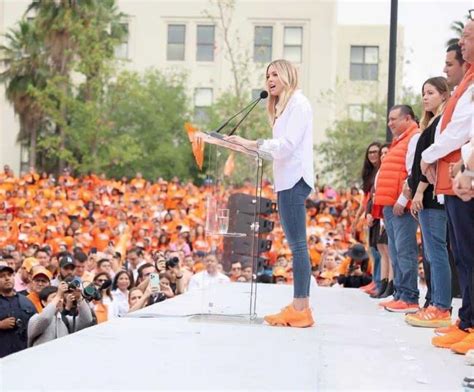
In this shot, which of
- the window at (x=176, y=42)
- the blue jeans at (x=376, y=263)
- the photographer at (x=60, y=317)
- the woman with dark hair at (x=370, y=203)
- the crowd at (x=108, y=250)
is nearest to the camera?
the photographer at (x=60, y=317)

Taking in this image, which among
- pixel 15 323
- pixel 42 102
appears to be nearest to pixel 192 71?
pixel 42 102

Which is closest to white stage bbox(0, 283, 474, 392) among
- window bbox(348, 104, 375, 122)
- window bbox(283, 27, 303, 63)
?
window bbox(348, 104, 375, 122)

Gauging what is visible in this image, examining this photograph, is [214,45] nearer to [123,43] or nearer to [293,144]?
[123,43]

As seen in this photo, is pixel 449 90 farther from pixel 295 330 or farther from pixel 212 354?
Result: pixel 212 354

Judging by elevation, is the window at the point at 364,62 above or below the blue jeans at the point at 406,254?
above

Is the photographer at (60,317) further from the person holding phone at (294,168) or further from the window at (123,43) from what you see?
the window at (123,43)

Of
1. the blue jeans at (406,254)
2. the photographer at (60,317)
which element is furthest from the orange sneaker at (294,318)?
the photographer at (60,317)

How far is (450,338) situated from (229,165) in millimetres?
2181

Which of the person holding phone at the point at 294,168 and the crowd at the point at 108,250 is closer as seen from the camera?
the person holding phone at the point at 294,168

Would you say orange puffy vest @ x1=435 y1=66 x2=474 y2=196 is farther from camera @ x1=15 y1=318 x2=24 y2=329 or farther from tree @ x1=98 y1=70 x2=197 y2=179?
tree @ x1=98 y1=70 x2=197 y2=179

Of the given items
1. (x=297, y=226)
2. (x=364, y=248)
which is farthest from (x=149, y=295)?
(x=364, y=248)

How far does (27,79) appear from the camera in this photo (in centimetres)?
3778

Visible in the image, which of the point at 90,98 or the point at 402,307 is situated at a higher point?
the point at 90,98

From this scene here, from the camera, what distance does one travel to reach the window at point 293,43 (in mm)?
42156
